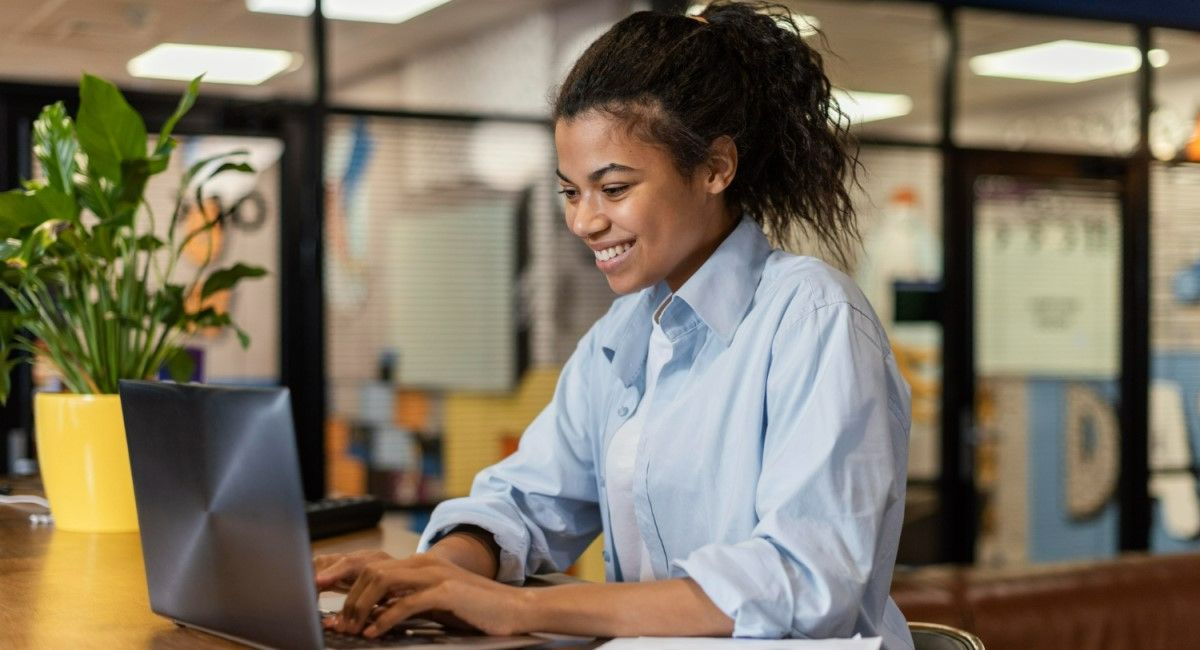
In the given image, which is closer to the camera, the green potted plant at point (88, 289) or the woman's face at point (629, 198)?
the woman's face at point (629, 198)

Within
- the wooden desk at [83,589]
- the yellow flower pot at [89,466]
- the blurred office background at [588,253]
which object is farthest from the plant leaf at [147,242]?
the blurred office background at [588,253]

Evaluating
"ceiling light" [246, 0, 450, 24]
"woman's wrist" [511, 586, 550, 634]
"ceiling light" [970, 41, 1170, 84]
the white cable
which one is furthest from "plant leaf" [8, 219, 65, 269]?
"ceiling light" [970, 41, 1170, 84]

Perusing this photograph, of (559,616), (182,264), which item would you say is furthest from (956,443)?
(559,616)

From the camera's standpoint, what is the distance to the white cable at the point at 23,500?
235 centimetres

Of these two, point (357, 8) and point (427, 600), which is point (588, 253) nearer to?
point (357, 8)

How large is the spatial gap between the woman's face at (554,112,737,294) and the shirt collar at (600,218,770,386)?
0.15 ft

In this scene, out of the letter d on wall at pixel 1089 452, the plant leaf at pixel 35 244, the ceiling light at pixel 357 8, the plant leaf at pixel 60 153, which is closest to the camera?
the plant leaf at pixel 35 244

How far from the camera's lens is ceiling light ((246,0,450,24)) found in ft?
15.1

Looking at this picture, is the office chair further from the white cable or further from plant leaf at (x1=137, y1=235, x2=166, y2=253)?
the white cable

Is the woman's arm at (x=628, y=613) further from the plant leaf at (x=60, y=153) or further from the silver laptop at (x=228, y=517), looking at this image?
the plant leaf at (x=60, y=153)

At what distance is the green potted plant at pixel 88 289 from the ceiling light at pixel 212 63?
90.8 inches

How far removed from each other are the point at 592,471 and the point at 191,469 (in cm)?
67

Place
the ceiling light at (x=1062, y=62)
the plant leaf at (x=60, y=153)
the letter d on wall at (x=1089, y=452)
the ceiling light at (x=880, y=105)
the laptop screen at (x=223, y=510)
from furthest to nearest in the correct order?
the letter d on wall at (x=1089, y=452), the ceiling light at (x=1062, y=62), the ceiling light at (x=880, y=105), the plant leaf at (x=60, y=153), the laptop screen at (x=223, y=510)

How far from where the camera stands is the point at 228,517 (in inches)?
48.6
